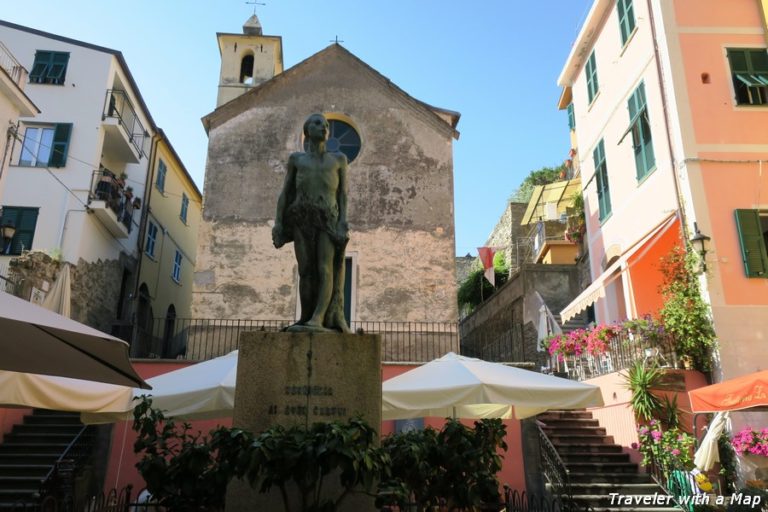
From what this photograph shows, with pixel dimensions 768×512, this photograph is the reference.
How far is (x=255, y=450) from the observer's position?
13.8ft

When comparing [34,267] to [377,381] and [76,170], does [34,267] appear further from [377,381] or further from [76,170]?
[377,381]

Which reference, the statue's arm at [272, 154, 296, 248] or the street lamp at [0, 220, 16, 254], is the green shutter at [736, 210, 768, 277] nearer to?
the statue's arm at [272, 154, 296, 248]

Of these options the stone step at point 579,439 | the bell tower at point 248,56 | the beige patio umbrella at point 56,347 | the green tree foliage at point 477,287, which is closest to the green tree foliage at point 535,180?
the green tree foliage at point 477,287

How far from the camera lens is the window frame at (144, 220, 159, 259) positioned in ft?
76.6

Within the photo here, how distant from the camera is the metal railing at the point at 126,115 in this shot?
64.4 feet

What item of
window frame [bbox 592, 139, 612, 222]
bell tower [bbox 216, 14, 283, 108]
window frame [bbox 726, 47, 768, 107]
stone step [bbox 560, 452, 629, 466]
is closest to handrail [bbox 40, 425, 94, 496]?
stone step [bbox 560, 452, 629, 466]

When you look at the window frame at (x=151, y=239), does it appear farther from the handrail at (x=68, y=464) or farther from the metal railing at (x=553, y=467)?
the metal railing at (x=553, y=467)

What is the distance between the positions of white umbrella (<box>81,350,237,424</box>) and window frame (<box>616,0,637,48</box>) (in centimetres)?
1340

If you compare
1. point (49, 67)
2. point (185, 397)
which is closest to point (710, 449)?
point (185, 397)

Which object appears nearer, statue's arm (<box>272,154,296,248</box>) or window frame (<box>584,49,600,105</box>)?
statue's arm (<box>272,154,296,248</box>)

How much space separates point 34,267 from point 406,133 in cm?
1091

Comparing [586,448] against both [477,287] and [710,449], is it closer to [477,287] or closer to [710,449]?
[710,449]

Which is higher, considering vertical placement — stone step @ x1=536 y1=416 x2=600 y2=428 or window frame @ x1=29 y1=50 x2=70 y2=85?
window frame @ x1=29 y1=50 x2=70 y2=85

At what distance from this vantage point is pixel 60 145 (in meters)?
18.6
